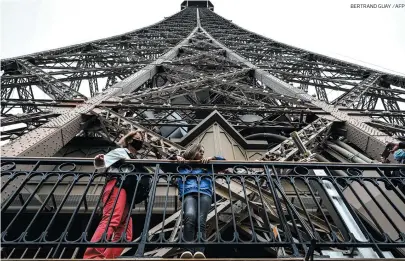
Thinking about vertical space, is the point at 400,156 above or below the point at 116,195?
below

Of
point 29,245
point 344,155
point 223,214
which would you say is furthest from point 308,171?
point 29,245

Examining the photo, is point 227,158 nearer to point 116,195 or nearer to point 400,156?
point 400,156

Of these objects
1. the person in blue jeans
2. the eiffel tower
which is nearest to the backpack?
the eiffel tower

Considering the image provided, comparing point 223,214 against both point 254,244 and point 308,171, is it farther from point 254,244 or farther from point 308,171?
point 254,244

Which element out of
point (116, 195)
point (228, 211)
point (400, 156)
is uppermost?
point (116, 195)

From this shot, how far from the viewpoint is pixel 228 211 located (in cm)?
481

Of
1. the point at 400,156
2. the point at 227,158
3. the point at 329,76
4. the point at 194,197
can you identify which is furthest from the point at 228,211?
the point at 329,76

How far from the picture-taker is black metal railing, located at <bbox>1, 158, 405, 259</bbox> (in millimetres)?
2711

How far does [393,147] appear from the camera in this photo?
461 centimetres

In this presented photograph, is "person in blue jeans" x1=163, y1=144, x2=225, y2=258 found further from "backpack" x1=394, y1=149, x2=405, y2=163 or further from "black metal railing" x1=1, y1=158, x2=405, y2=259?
"backpack" x1=394, y1=149, x2=405, y2=163

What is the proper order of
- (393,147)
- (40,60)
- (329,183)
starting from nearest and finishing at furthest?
(329,183) < (393,147) < (40,60)

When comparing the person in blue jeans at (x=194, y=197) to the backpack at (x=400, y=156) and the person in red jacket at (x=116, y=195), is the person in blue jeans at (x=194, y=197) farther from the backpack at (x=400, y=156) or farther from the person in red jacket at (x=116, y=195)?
the backpack at (x=400, y=156)

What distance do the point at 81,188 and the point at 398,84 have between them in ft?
33.8

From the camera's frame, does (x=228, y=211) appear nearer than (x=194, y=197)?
No
